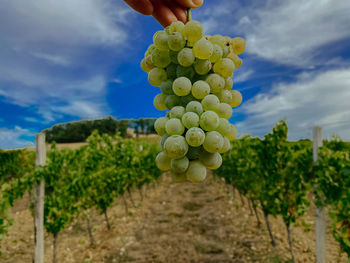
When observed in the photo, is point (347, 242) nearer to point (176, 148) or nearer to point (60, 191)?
point (176, 148)

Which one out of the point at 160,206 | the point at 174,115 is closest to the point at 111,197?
the point at 160,206

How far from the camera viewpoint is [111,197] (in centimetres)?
738

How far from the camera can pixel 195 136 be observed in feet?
3.37

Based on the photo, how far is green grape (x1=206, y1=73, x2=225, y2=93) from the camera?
1.16 m

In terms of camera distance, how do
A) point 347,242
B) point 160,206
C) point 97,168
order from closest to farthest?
1. point 347,242
2. point 97,168
3. point 160,206

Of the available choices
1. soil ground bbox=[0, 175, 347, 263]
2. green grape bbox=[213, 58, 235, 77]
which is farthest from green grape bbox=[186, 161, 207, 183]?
soil ground bbox=[0, 175, 347, 263]

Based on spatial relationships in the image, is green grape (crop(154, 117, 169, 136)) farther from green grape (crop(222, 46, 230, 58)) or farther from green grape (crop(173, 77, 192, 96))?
green grape (crop(222, 46, 230, 58))

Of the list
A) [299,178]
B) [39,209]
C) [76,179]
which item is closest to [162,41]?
[299,178]

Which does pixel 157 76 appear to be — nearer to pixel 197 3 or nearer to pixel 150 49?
pixel 150 49

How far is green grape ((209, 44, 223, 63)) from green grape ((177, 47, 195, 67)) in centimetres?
12

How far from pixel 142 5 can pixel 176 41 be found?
1.15 ft

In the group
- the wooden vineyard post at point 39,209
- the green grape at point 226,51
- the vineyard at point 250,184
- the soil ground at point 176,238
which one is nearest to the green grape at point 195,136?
the green grape at point 226,51

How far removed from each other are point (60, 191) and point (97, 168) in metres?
1.86

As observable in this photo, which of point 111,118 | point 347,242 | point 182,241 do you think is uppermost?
point 111,118
